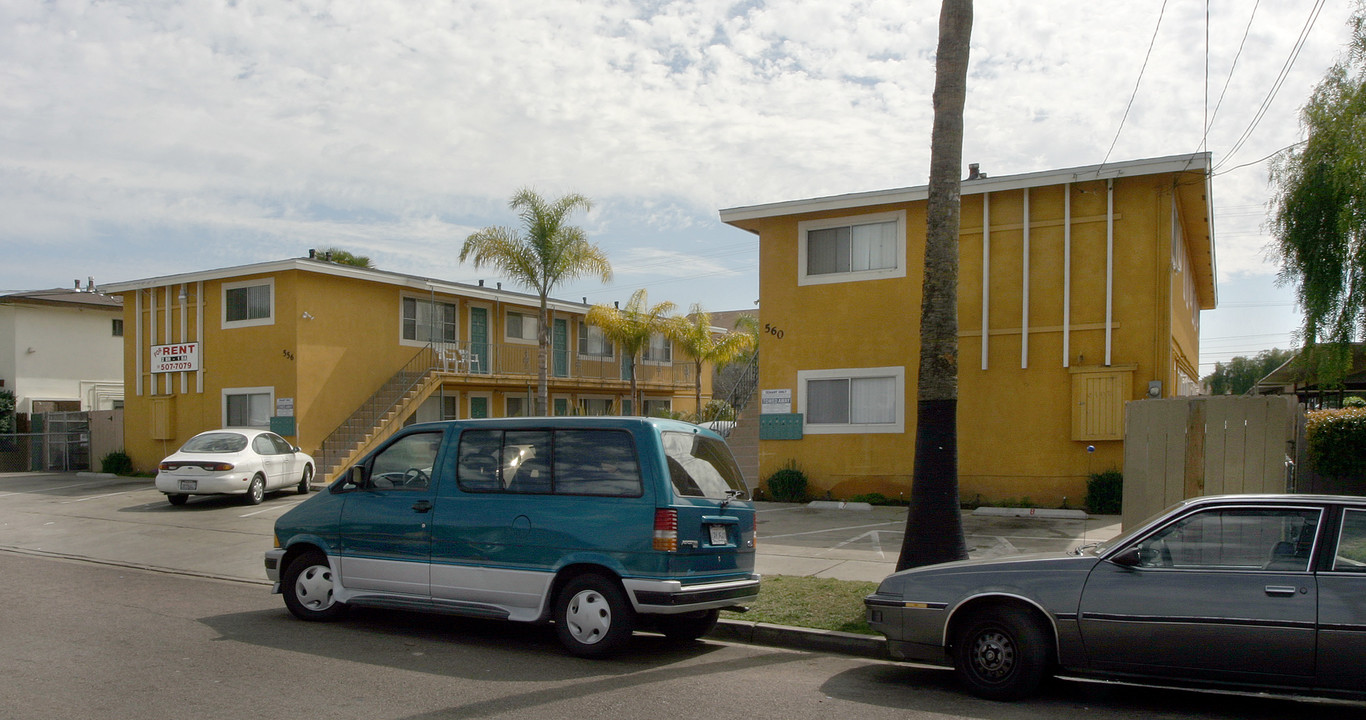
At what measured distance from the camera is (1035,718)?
→ 20.0 ft

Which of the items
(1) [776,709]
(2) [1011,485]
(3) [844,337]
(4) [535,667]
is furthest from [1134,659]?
(3) [844,337]

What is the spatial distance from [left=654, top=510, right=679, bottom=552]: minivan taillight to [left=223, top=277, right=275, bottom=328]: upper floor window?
2064 cm

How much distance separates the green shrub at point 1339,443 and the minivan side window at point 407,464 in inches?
476

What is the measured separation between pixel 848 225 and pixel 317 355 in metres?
14.2

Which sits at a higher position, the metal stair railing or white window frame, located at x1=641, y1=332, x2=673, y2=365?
white window frame, located at x1=641, y1=332, x2=673, y2=365

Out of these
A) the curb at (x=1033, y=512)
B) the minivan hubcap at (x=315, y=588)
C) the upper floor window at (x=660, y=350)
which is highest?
the upper floor window at (x=660, y=350)

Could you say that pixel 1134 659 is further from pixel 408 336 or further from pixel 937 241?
pixel 408 336

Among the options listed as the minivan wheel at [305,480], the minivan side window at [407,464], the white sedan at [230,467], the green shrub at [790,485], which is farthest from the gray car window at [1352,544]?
the minivan wheel at [305,480]

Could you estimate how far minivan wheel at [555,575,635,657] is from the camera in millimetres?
7594

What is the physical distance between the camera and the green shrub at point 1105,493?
16047mm

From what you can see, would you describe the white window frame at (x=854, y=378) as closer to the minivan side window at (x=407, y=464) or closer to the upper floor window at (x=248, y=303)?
the minivan side window at (x=407, y=464)

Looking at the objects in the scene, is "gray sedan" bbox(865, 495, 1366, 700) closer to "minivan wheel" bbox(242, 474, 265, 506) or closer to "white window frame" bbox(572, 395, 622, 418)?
"minivan wheel" bbox(242, 474, 265, 506)

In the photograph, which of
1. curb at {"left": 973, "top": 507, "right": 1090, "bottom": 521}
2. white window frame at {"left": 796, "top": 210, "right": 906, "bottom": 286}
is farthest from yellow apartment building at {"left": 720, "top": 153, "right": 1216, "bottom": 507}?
curb at {"left": 973, "top": 507, "right": 1090, "bottom": 521}

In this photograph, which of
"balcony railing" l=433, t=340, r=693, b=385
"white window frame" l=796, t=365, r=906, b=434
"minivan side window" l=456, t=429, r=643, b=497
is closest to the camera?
"minivan side window" l=456, t=429, r=643, b=497
